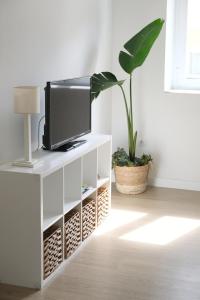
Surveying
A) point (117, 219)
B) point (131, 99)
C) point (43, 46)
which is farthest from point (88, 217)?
point (131, 99)

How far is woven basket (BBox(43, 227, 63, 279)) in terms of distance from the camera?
3.25 m

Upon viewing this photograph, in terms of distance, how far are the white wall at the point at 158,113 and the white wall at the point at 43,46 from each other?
0.82 ft

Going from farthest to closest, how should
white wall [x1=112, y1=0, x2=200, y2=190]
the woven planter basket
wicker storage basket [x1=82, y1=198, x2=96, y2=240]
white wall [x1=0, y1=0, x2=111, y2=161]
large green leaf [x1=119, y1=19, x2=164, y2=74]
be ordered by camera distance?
white wall [x1=112, y1=0, x2=200, y2=190] → the woven planter basket → large green leaf [x1=119, y1=19, x2=164, y2=74] → wicker storage basket [x1=82, y1=198, x2=96, y2=240] → white wall [x1=0, y1=0, x2=111, y2=161]

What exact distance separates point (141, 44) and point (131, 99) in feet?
1.84

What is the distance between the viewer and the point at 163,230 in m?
4.12

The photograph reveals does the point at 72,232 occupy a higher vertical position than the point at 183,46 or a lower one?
lower

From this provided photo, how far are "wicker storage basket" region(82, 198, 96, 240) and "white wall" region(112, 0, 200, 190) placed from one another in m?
1.40

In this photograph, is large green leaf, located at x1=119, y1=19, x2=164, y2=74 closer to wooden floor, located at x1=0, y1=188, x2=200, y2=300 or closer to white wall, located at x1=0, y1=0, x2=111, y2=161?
white wall, located at x1=0, y1=0, x2=111, y2=161

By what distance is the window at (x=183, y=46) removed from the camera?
5.17m

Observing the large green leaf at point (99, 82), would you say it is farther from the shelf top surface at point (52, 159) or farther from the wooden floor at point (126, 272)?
the wooden floor at point (126, 272)

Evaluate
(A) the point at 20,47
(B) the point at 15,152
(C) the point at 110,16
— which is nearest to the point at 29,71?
(A) the point at 20,47

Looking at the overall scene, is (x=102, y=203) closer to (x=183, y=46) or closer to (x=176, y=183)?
(x=176, y=183)

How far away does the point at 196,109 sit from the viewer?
5.08 m

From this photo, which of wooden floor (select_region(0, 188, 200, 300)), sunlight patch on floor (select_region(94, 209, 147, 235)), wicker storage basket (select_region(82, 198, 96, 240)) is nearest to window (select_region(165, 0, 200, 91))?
sunlight patch on floor (select_region(94, 209, 147, 235))
